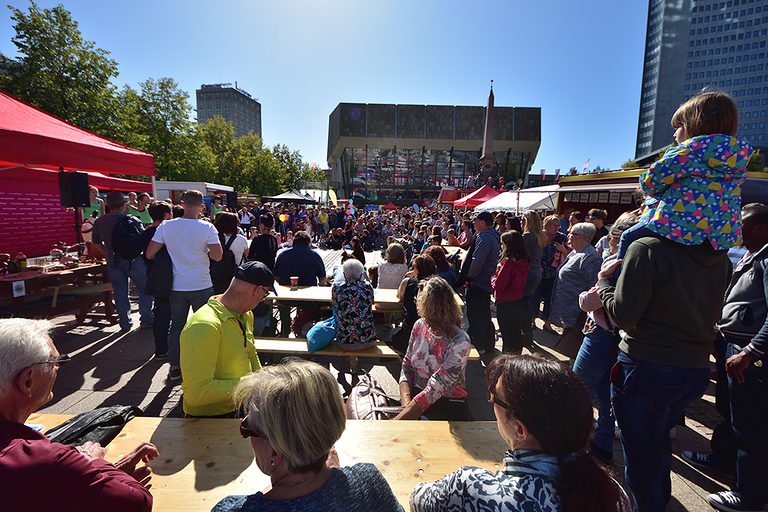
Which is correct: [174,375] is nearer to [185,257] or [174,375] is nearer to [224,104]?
[185,257]

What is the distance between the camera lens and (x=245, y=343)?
2414mm

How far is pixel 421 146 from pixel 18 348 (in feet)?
196

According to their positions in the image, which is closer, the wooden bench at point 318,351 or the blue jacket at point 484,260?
the wooden bench at point 318,351

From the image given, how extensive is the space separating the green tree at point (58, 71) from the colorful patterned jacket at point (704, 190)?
1773 cm

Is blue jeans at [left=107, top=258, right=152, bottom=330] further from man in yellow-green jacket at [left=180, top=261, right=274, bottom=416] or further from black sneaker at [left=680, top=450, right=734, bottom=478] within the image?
black sneaker at [left=680, top=450, right=734, bottom=478]

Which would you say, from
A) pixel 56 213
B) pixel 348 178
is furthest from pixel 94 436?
pixel 348 178

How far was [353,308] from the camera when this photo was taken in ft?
12.5

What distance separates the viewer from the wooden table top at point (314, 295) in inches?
189

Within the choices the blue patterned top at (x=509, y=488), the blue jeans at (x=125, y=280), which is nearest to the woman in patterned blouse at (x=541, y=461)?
the blue patterned top at (x=509, y=488)

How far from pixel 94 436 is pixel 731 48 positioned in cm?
13070

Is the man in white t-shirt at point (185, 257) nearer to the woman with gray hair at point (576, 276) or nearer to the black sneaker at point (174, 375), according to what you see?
the black sneaker at point (174, 375)

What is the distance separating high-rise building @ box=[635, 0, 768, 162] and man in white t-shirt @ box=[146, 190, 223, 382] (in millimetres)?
100924

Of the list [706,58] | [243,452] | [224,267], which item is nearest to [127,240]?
[224,267]

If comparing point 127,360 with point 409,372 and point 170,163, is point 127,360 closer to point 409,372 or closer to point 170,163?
point 409,372
